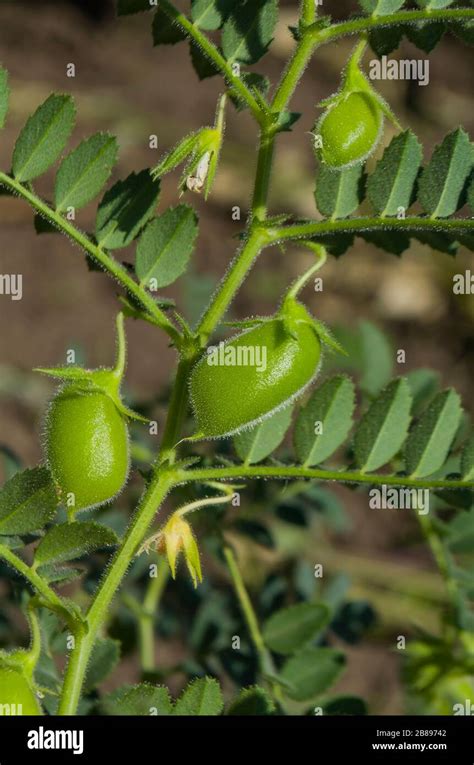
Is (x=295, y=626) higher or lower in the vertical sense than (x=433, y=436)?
lower

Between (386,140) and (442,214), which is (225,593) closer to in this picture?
(442,214)

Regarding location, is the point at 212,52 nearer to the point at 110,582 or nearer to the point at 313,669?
the point at 110,582

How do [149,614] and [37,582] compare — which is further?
[149,614]

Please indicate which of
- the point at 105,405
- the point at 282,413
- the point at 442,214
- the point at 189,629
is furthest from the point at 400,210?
the point at 189,629

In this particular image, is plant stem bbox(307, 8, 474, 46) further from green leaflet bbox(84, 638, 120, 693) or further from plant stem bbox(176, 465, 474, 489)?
green leaflet bbox(84, 638, 120, 693)

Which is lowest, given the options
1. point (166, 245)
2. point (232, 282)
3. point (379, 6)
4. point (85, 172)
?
point (232, 282)

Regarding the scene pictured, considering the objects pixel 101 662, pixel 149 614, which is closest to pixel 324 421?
pixel 101 662

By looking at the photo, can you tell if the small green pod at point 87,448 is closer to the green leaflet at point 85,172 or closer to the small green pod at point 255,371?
the small green pod at point 255,371
